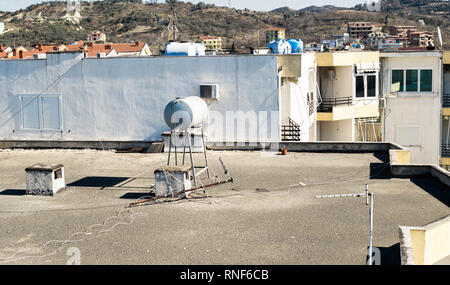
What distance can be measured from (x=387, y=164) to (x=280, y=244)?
7967 mm

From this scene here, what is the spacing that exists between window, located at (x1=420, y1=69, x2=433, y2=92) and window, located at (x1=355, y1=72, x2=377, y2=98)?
2806 millimetres

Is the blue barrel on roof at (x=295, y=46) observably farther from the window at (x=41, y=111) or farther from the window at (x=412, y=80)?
the window at (x=41, y=111)

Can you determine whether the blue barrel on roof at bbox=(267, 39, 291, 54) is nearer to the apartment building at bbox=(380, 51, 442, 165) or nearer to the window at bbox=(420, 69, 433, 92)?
the apartment building at bbox=(380, 51, 442, 165)

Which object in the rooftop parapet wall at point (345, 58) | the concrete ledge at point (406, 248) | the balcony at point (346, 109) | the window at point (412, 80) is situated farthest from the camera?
the window at point (412, 80)

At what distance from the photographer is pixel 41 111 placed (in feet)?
76.0

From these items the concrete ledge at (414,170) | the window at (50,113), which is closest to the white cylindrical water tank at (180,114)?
the concrete ledge at (414,170)

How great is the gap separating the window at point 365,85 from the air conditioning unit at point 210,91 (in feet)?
42.7

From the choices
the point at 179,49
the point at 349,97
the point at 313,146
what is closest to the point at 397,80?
the point at 349,97

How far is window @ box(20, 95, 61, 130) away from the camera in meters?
23.1

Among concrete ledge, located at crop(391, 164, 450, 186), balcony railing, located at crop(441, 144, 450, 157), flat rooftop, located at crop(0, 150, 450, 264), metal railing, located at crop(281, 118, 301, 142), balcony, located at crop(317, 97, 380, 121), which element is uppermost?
balcony, located at crop(317, 97, 380, 121)

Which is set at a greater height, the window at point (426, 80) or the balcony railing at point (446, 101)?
the window at point (426, 80)

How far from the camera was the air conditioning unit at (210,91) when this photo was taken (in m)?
21.3

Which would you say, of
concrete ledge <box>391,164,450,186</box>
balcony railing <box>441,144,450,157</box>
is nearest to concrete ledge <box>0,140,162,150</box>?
concrete ledge <box>391,164,450,186</box>

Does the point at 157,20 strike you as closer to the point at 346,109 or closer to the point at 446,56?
the point at 346,109
